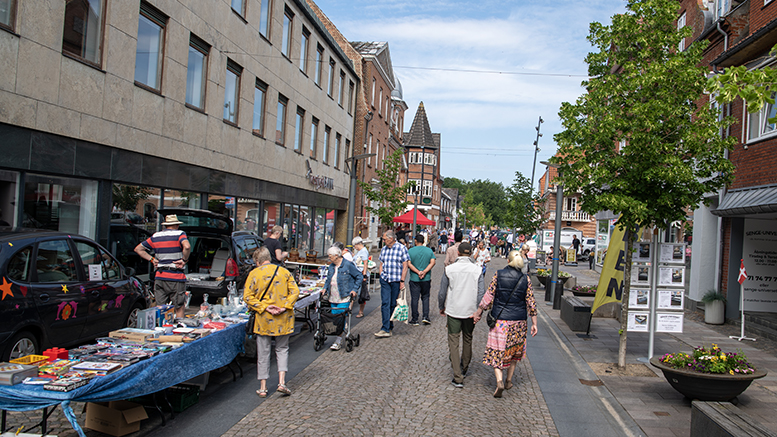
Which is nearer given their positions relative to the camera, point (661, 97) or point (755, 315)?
point (661, 97)

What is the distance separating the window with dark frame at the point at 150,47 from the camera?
40.2 ft

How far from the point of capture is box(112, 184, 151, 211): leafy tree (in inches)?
456

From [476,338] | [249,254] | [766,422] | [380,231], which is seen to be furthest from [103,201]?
[380,231]

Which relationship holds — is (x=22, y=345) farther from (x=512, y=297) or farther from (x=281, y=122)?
(x=281, y=122)

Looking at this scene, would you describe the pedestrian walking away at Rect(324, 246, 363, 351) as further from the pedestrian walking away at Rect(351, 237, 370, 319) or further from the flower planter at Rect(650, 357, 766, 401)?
the flower planter at Rect(650, 357, 766, 401)

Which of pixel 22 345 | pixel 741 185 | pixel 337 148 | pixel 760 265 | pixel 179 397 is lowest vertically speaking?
pixel 179 397

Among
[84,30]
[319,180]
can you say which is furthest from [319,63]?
[84,30]

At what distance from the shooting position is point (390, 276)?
10.4 m

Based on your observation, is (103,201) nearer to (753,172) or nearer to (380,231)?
(753,172)

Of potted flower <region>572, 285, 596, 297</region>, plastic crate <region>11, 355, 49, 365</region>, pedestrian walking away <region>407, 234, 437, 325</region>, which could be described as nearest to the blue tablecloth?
plastic crate <region>11, 355, 49, 365</region>

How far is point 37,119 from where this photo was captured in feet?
31.0

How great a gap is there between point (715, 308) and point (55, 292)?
1331cm

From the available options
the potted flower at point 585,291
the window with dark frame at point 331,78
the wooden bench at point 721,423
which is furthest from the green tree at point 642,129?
the window with dark frame at point 331,78

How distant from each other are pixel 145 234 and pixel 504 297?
28.9 feet
